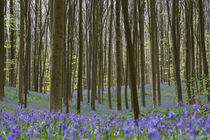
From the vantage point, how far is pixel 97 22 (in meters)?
16.7

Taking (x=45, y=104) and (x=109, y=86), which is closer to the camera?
(x=109, y=86)

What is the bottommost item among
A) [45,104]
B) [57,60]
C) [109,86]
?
[45,104]

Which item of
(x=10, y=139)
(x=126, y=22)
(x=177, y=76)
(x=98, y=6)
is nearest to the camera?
(x=10, y=139)

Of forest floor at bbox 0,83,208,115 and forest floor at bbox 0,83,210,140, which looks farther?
forest floor at bbox 0,83,208,115

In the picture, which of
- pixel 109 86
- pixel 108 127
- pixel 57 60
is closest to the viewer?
pixel 108 127

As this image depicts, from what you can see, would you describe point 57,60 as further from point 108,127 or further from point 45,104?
point 45,104

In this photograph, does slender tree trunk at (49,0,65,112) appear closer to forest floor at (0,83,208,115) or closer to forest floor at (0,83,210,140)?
forest floor at (0,83,208,115)

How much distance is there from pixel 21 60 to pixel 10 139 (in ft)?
37.2

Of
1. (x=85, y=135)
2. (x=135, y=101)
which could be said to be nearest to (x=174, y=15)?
(x=135, y=101)

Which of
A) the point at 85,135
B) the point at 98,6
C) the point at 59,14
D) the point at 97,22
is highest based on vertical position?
the point at 98,6

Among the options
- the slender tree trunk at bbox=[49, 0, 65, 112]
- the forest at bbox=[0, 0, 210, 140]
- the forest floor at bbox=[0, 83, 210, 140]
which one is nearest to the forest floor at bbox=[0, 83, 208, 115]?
the forest at bbox=[0, 0, 210, 140]

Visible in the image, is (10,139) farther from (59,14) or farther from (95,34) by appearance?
(95,34)

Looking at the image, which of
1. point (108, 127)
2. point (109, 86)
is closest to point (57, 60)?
point (108, 127)

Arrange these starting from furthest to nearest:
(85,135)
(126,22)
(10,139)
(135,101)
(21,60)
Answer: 1. (21,60)
2. (126,22)
3. (135,101)
4. (85,135)
5. (10,139)
